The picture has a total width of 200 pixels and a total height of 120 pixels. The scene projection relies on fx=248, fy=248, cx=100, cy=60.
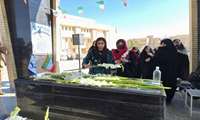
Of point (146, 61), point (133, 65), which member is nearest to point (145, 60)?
point (146, 61)

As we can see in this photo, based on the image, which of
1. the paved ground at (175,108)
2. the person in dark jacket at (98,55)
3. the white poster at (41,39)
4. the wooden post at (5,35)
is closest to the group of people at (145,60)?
the person in dark jacket at (98,55)

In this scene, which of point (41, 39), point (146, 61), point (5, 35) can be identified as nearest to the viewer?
point (146, 61)

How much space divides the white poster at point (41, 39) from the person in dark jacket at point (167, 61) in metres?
2.97

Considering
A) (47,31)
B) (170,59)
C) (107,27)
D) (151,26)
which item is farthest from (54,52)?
(107,27)

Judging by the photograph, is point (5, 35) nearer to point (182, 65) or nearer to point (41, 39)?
point (41, 39)

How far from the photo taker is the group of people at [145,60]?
423cm

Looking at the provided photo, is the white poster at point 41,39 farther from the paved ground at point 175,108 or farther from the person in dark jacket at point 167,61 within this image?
the person in dark jacket at point 167,61

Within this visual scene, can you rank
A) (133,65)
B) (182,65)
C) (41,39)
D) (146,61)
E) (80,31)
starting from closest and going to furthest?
(182,65) < (146,61) < (133,65) < (41,39) < (80,31)

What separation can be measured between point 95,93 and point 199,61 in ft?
12.4

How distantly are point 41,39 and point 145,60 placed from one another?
2.74 metres

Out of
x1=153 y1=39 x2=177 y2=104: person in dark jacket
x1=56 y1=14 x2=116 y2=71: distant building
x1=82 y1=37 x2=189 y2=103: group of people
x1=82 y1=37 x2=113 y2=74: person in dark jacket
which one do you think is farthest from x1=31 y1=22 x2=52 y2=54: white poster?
x1=56 y1=14 x2=116 y2=71: distant building

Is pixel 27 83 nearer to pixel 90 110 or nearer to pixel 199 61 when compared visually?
pixel 90 110

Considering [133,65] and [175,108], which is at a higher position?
[133,65]

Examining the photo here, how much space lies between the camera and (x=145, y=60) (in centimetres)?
555
